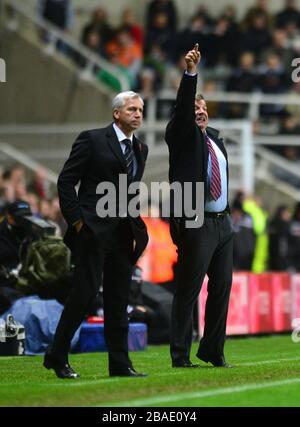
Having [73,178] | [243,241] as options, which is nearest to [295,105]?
[243,241]

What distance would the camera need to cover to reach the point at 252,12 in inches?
1059

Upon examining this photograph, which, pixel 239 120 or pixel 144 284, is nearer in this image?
pixel 144 284

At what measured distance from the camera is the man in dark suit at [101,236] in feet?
33.5

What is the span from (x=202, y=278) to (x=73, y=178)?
169cm

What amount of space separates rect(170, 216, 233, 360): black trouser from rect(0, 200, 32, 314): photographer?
3792mm

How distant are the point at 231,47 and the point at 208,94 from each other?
208cm

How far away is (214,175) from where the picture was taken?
11.3 metres

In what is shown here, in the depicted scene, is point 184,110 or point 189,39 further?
point 189,39

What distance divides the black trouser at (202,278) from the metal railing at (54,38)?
1334 centimetres

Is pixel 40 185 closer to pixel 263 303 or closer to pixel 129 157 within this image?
pixel 263 303

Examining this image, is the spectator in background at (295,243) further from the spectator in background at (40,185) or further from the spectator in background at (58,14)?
the spectator in background at (58,14)

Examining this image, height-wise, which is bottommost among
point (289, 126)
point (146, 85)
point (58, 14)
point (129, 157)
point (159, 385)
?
point (159, 385)
